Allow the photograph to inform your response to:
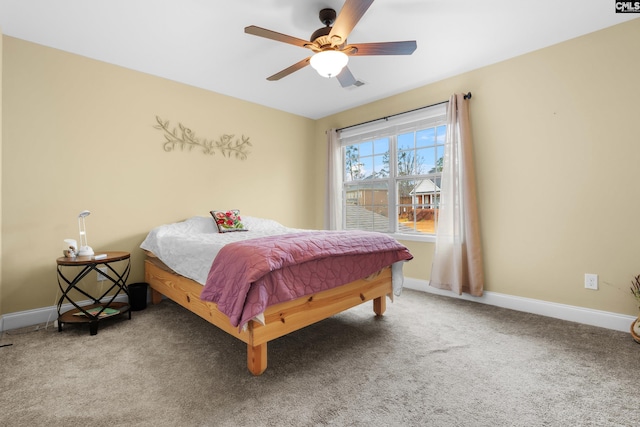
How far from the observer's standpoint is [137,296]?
9.25 feet

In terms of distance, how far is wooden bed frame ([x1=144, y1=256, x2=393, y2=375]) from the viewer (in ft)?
5.62

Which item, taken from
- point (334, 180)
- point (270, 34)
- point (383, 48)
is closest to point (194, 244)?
point (270, 34)

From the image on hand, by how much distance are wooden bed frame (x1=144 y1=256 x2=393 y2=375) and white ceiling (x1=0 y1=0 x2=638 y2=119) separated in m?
1.98

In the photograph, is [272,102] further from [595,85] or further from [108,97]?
[595,85]

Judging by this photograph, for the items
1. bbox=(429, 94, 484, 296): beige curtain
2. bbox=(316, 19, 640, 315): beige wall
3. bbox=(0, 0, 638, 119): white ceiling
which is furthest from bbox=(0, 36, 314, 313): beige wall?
bbox=(316, 19, 640, 315): beige wall

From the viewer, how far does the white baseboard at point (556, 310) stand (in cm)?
232

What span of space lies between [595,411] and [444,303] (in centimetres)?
161

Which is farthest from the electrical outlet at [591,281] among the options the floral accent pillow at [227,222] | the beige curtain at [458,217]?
the floral accent pillow at [227,222]

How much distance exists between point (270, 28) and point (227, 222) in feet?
6.29

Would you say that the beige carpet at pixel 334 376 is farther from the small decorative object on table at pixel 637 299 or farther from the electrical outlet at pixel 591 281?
the electrical outlet at pixel 591 281

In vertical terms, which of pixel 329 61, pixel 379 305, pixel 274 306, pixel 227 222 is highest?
pixel 329 61

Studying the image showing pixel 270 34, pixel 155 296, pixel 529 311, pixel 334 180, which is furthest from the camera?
pixel 334 180

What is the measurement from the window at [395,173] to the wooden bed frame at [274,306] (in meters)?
1.36

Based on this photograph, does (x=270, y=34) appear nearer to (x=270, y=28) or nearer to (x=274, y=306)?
(x=270, y=28)
